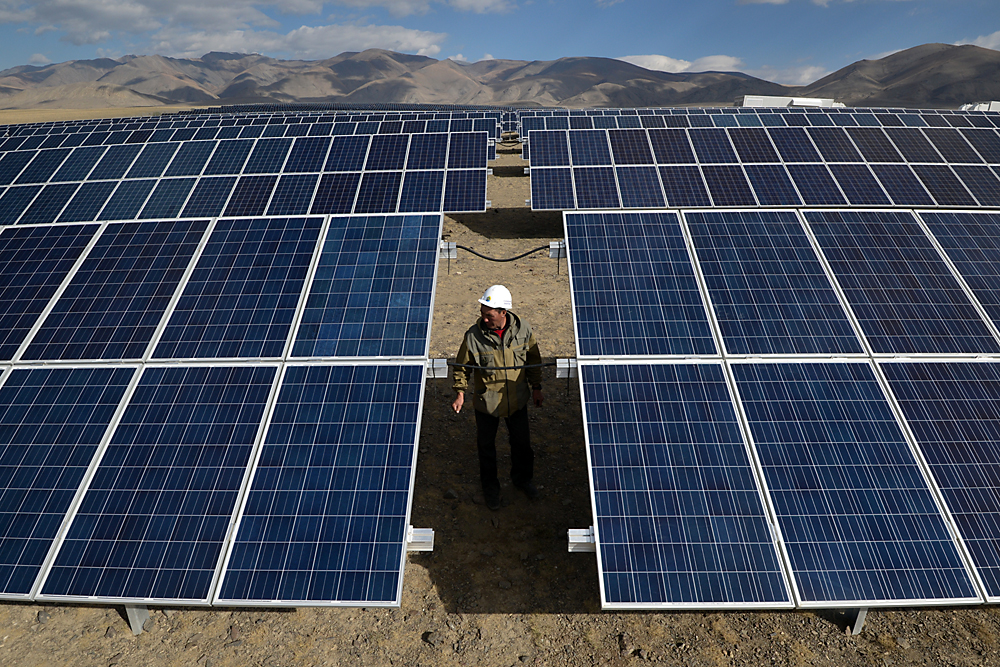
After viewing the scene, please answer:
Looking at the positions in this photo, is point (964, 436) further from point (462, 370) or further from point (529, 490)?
point (462, 370)

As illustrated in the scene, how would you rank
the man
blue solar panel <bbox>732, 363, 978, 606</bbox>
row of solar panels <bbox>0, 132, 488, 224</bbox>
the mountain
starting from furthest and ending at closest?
1. the mountain
2. row of solar panels <bbox>0, 132, 488, 224</bbox>
3. the man
4. blue solar panel <bbox>732, 363, 978, 606</bbox>

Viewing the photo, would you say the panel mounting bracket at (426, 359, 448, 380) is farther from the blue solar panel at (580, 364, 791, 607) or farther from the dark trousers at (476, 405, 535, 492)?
the blue solar panel at (580, 364, 791, 607)

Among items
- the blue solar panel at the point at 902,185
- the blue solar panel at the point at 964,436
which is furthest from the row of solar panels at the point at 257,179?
the blue solar panel at the point at 902,185

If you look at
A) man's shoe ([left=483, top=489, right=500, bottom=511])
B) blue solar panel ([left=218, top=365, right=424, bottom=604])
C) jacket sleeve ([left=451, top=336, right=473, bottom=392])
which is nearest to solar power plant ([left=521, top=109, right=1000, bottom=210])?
jacket sleeve ([left=451, top=336, right=473, bottom=392])

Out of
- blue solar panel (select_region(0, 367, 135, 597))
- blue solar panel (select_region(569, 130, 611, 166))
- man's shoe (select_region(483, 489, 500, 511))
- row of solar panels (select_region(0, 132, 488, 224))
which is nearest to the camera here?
blue solar panel (select_region(0, 367, 135, 597))

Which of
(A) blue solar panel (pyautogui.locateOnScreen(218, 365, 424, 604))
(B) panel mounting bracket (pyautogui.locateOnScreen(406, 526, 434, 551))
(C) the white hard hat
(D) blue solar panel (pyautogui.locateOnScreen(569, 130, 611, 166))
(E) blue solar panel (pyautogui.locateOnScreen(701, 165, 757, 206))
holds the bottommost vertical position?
(B) panel mounting bracket (pyautogui.locateOnScreen(406, 526, 434, 551))

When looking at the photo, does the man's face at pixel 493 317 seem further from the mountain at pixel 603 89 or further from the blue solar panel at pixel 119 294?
the mountain at pixel 603 89

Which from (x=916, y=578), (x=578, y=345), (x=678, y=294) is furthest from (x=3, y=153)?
(x=916, y=578)
